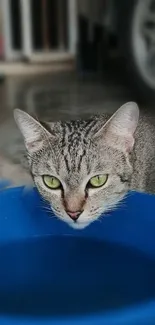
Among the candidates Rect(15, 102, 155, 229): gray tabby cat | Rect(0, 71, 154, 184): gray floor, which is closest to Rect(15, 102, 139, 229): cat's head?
Rect(15, 102, 155, 229): gray tabby cat

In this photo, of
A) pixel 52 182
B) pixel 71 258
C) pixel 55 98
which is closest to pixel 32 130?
pixel 52 182

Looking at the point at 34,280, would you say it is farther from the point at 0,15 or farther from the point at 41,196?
the point at 0,15

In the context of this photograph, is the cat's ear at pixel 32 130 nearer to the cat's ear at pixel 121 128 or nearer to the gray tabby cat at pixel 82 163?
the gray tabby cat at pixel 82 163

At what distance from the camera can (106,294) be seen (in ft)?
4.00

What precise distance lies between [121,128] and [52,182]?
0.54 feet

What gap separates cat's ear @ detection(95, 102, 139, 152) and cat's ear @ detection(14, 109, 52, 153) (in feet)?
0.34

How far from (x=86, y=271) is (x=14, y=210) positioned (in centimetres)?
19

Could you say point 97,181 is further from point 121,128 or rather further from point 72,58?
point 72,58

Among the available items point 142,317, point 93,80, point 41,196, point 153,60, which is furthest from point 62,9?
point 142,317

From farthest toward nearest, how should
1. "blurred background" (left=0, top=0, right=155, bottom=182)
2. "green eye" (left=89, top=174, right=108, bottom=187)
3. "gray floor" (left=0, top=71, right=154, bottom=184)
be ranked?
"blurred background" (left=0, top=0, right=155, bottom=182), "gray floor" (left=0, top=71, right=154, bottom=184), "green eye" (left=89, top=174, right=108, bottom=187)

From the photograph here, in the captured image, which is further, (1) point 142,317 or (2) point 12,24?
(2) point 12,24

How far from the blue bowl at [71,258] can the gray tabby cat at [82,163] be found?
0.18 feet

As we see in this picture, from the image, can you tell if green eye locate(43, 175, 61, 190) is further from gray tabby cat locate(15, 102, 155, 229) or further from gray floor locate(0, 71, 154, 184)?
gray floor locate(0, 71, 154, 184)

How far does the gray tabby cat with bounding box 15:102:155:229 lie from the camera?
129 cm
